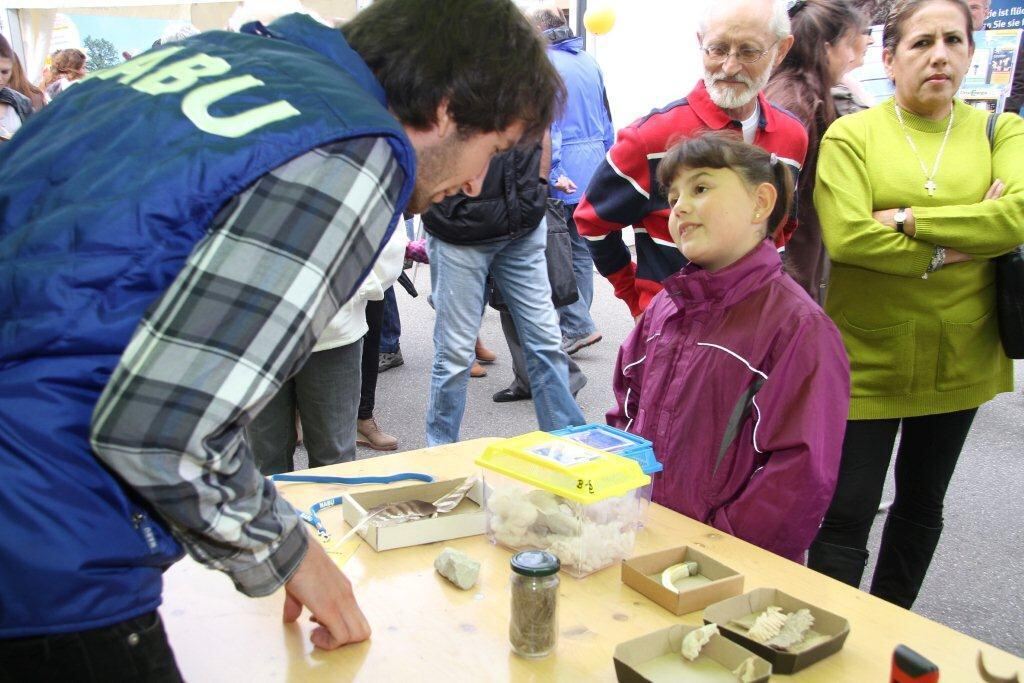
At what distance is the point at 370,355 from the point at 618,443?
2.12 metres

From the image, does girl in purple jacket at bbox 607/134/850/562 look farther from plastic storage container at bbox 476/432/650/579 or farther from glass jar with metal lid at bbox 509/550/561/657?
glass jar with metal lid at bbox 509/550/561/657

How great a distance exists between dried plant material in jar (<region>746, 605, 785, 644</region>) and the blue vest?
2.20 ft

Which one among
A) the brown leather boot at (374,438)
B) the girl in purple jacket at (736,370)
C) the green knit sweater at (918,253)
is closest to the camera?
the girl in purple jacket at (736,370)

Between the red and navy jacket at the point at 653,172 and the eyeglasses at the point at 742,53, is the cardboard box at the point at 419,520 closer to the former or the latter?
the red and navy jacket at the point at 653,172

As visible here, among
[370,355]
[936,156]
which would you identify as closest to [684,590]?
[936,156]

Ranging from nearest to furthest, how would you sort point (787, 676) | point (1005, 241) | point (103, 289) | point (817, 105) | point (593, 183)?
1. point (103, 289)
2. point (787, 676)
3. point (1005, 241)
4. point (593, 183)
5. point (817, 105)

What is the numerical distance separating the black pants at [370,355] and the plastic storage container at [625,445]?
1.75 metres

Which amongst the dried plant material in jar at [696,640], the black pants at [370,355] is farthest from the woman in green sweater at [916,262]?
the black pants at [370,355]

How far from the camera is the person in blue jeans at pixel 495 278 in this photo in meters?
2.99

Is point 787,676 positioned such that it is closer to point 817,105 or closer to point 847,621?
point 847,621

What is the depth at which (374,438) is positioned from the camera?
11.9 ft

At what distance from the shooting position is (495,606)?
1.16 meters

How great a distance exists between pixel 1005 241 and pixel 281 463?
71.9 inches

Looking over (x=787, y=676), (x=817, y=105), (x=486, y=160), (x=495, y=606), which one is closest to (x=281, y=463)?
(x=495, y=606)
